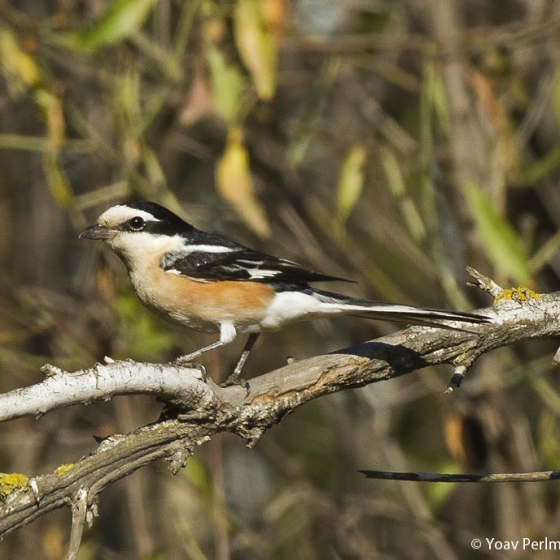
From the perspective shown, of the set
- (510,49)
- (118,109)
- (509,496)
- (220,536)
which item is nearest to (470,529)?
(509,496)

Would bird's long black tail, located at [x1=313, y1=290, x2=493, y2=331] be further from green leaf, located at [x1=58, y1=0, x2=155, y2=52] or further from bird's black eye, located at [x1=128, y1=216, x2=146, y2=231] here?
green leaf, located at [x1=58, y1=0, x2=155, y2=52]

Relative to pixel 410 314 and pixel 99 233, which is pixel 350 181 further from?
pixel 410 314

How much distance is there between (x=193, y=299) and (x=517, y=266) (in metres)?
1.64

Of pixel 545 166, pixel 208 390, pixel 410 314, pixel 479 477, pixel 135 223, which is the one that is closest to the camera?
pixel 479 477

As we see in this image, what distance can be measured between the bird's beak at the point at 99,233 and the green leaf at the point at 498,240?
1.89m

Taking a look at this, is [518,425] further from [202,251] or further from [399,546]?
[202,251]

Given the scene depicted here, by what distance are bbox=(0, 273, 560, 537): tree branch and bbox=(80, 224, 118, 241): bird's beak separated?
1441 millimetres

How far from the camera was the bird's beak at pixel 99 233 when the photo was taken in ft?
14.3

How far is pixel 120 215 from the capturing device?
447 cm

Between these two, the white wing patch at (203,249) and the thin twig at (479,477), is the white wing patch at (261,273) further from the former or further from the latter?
the thin twig at (479,477)

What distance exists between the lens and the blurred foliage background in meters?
4.89

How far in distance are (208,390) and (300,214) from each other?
3.48 metres

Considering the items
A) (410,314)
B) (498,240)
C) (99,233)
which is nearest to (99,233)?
(99,233)

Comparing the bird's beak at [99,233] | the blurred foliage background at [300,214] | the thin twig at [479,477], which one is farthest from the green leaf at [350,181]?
the thin twig at [479,477]
